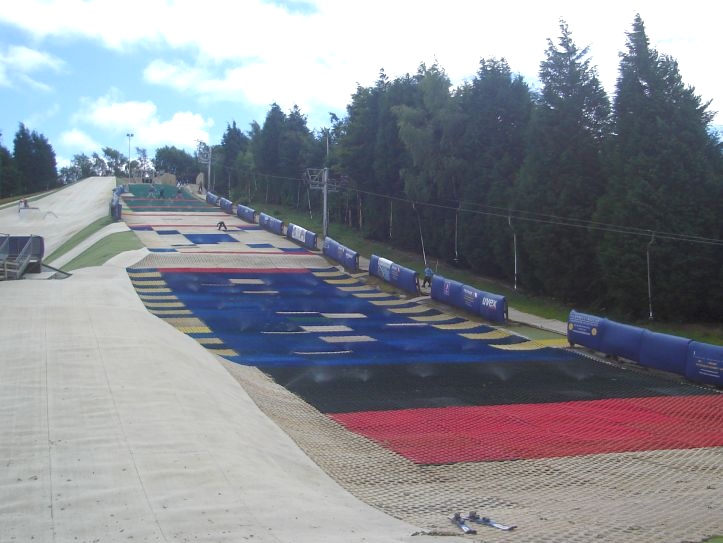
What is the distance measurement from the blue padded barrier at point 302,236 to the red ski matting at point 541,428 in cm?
3703

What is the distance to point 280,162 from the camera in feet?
310

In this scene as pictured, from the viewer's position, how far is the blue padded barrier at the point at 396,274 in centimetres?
3769

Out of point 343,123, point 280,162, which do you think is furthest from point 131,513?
point 280,162

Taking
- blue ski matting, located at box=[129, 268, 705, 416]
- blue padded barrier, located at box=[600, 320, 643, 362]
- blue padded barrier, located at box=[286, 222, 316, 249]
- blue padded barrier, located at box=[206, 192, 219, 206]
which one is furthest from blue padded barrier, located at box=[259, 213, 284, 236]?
blue padded barrier, located at box=[600, 320, 643, 362]

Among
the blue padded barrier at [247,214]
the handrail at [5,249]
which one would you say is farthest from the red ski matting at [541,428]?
the blue padded barrier at [247,214]

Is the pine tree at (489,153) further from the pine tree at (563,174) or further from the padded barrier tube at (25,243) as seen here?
the padded barrier tube at (25,243)

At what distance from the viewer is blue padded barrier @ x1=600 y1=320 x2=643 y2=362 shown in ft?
76.5

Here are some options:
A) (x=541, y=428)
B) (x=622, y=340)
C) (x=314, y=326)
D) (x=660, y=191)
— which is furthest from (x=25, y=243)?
(x=541, y=428)

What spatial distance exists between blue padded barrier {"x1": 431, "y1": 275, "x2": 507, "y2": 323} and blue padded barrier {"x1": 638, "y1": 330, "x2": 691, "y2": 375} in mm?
8359

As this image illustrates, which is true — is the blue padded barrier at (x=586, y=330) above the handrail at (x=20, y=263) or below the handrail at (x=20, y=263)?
below

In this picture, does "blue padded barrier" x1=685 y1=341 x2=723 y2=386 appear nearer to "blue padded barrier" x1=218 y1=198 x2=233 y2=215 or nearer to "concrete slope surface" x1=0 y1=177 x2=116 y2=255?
"concrete slope surface" x1=0 y1=177 x2=116 y2=255

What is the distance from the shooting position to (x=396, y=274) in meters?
39.4

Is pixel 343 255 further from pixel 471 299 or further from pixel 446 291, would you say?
pixel 471 299

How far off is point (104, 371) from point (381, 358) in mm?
11203
